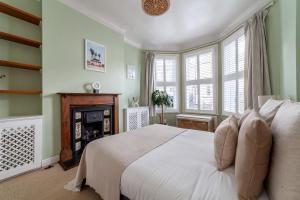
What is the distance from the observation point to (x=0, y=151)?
1.80 metres

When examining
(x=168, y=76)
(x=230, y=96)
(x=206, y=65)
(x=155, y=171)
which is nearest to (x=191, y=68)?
(x=206, y=65)

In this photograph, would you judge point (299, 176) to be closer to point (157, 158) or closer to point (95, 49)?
point (157, 158)

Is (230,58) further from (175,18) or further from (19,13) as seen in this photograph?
(19,13)

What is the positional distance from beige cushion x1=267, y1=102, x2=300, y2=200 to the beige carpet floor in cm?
162

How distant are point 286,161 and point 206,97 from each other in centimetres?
377

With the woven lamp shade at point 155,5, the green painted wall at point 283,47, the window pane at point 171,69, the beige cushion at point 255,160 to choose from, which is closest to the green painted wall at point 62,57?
the woven lamp shade at point 155,5

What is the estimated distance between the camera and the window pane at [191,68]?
4453 millimetres

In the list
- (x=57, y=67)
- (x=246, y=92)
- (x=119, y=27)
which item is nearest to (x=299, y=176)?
(x=246, y=92)

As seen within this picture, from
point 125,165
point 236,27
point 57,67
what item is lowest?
point 125,165

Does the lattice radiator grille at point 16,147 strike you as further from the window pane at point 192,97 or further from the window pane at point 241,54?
the window pane at point 241,54

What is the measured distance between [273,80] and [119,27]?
11.4ft

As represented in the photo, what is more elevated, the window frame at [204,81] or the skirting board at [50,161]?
the window frame at [204,81]

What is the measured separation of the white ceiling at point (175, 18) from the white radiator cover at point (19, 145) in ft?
7.36

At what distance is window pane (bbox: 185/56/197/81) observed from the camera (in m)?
4.45
